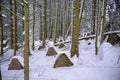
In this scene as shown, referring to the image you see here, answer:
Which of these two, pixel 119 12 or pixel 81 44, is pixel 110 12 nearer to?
pixel 119 12

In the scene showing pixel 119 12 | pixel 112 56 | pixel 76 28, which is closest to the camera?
pixel 112 56

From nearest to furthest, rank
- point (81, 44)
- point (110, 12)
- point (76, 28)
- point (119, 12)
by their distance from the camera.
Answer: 1. point (76, 28)
2. point (81, 44)
3. point (119, 12)
4. point (110, 12)

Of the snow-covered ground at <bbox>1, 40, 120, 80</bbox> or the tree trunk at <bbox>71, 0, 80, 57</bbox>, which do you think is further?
the tree trunk at <bbox>71, 0, 80, 57</bbox>

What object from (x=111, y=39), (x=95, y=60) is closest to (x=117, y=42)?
(x=111, y=39)

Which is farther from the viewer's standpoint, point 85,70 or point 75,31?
point 75,31

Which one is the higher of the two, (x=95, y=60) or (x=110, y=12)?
(x=110, y=12)

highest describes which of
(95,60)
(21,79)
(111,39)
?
(111,39)

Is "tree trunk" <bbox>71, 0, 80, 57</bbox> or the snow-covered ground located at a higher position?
"tree trunk" <bbox>71, 0, 80, 57</bbox>

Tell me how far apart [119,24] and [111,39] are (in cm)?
765

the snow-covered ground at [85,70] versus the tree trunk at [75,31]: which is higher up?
the tree trunk at [75,31]

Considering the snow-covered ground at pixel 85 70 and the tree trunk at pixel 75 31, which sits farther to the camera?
the tree trunk at pixel 75 31

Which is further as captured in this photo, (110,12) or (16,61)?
(110,12)

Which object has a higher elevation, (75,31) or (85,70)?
(75,31)

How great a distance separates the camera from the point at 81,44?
20.6 m
